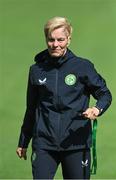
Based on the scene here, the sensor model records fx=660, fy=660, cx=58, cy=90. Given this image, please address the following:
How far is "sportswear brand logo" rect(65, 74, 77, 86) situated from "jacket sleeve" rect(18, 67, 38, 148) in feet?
0.72

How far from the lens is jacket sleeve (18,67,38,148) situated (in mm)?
3773

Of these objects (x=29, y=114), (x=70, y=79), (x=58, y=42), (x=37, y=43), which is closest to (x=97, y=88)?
(x=70, y=79)

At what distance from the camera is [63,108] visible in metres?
3.60

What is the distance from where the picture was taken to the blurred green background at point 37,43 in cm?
586

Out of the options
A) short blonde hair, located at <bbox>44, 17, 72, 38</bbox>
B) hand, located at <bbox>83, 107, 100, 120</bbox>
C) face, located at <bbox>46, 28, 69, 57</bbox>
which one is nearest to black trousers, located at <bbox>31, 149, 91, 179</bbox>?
hand, located at <bbox>83, 107, 100, 120</bbox>

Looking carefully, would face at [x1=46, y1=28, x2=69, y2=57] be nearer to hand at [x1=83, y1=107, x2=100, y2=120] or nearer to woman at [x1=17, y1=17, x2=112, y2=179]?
woman at [x1=17, y1=17, x2=112, y2=179]

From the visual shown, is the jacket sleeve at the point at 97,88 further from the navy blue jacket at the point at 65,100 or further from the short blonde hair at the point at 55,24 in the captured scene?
the short blonde hair at the point at 55,24

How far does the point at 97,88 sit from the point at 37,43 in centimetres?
230

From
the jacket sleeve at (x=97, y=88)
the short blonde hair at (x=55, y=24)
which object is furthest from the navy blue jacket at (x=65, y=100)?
the short blonde hair at (x=55, y=24)

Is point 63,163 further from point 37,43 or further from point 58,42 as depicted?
point 37,43

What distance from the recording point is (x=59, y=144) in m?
3.58

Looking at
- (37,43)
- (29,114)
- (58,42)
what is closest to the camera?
(58,42)

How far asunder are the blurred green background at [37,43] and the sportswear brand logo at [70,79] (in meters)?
2.25

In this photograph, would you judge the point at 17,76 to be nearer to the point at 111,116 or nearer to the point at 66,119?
the point at 111,116
